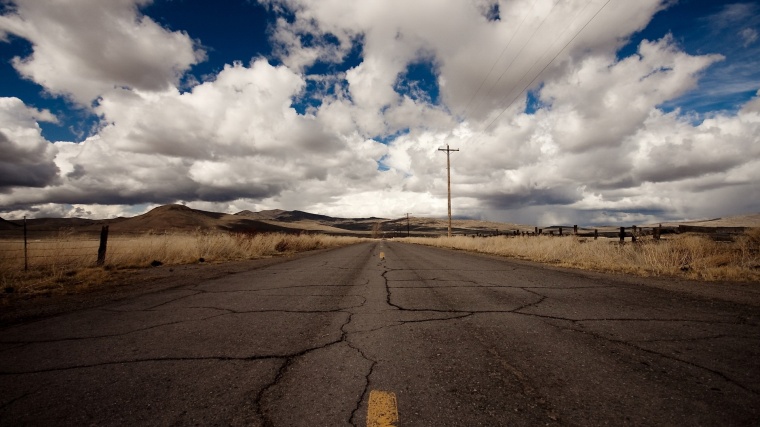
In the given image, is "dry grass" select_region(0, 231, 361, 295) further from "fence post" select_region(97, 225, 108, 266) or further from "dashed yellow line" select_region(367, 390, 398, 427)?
"dashed yellow line" select_region(367, 390, 398, 427)

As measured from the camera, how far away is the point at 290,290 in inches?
268

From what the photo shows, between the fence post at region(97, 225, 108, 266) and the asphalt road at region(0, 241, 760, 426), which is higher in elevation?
the fence post at region(97, 225, 108, 266)

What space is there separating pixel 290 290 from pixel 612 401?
564cm

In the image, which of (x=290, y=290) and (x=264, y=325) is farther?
(x=290, y=290)

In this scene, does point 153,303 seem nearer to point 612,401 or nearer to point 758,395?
point 612,401

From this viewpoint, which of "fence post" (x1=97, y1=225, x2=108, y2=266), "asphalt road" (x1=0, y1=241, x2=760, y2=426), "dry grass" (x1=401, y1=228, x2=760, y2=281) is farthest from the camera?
"fence post" (x1=97, y1=225, x2=108, y2=266)

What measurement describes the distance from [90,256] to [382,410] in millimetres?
12994

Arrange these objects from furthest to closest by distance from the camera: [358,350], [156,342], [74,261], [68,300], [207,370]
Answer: [74,261] < [68,300] < [156,342] < [358,350] < [207,370]

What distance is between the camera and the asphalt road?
212 cm

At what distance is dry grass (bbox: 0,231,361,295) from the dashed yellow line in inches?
318

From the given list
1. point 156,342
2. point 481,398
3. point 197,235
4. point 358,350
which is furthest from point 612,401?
point 197,235

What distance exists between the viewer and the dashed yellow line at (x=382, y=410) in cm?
197

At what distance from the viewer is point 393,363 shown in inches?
116

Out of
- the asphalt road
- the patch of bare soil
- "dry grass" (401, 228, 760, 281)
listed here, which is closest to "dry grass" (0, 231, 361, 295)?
the patch of bare soil
